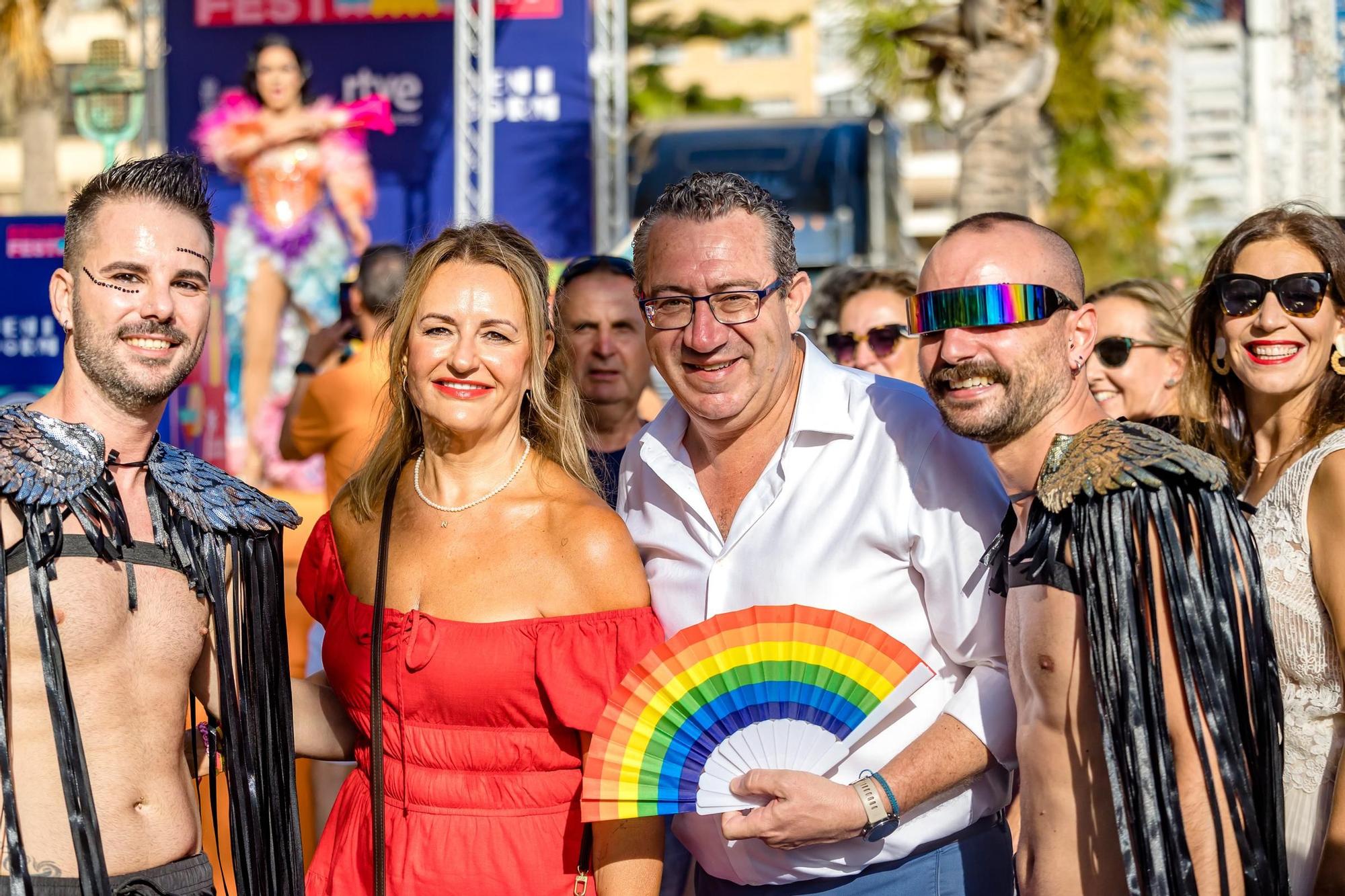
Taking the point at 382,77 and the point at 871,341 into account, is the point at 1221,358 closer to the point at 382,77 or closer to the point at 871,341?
the point at 871,341

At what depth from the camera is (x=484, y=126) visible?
9.21 meters

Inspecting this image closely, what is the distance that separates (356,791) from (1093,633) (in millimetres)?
1577

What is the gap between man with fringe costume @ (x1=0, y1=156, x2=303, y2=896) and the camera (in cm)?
251

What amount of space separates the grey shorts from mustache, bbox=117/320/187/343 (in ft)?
3.34

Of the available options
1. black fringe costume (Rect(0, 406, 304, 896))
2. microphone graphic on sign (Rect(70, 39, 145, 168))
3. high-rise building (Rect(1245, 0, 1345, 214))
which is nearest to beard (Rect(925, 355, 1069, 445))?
black fringe costume (Rect(0, 406, 304, 896))

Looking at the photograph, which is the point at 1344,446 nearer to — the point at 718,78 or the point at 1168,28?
the point at 1168,28

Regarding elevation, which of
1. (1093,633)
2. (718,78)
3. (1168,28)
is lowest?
(1093,633)

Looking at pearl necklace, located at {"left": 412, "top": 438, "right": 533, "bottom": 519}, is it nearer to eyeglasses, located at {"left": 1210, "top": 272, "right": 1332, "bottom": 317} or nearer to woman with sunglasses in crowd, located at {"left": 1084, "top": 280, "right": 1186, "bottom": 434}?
eyeglasses, located at {"left": 1210, "top": 272, "right": 1332, "bottom": 317}

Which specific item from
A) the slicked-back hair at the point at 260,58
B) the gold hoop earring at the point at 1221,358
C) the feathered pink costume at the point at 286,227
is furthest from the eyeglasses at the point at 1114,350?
the slicked-back hair at the point at 260,58

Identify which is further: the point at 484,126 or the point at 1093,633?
the point at 484,126

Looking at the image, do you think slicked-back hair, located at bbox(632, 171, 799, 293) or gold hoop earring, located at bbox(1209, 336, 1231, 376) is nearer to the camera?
slicked-back hair, located at bbox(632, 171, 799, 293)

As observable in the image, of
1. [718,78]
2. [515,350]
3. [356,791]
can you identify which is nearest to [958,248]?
[515,350]

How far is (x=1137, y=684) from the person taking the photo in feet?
7.77

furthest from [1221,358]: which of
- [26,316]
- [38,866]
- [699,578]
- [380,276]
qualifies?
[26,316]
